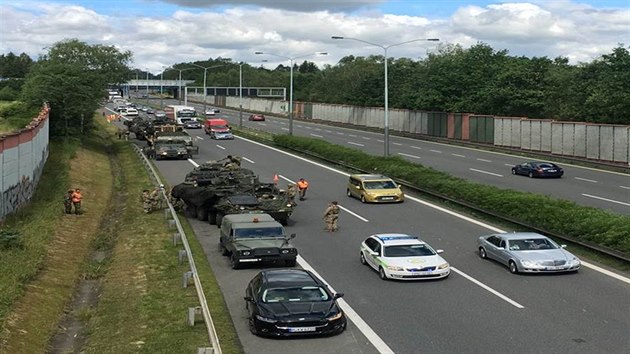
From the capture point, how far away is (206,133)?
8700 centimetres

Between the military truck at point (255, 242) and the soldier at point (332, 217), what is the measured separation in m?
4.60

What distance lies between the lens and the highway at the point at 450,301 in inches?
624

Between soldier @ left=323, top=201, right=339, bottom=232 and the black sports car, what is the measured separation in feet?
41.0

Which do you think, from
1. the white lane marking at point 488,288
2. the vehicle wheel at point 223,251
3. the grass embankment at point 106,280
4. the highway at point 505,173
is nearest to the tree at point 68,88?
the grass embankment at point 106,280

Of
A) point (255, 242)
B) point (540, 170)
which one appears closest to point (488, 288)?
point (255, 242)

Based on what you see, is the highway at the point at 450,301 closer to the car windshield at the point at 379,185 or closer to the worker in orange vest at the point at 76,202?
the car windshield at the point at 379,185

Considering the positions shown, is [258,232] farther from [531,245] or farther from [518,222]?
[518,222]

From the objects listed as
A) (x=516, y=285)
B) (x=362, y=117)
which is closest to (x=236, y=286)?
(x=516, y=285)

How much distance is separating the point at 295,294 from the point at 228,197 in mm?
15563

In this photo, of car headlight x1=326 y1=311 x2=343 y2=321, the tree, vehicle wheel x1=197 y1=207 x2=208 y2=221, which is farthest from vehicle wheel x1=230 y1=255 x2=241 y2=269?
the tree

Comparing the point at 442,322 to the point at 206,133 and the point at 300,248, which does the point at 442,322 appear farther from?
the point at 206,133

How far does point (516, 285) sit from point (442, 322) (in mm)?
4895

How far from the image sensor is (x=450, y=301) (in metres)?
19.6

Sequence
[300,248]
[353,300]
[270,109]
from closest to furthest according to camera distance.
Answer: [353,300] < [300,248] < [270,109]
